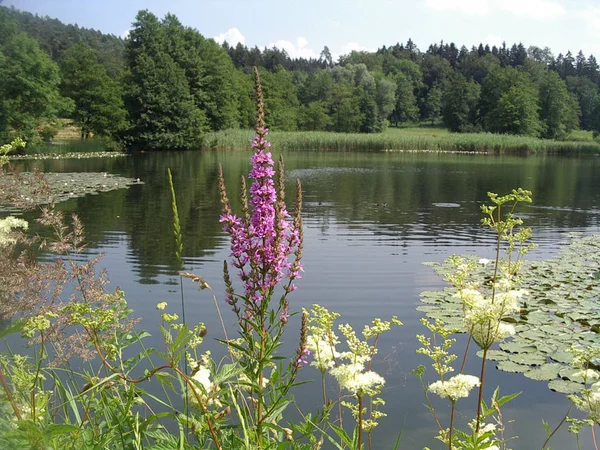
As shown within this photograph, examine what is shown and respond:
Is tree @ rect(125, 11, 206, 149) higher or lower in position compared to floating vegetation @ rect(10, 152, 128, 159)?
higher

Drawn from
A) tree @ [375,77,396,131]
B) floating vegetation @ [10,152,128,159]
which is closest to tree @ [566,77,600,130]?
tree @ [375,77,396,131]

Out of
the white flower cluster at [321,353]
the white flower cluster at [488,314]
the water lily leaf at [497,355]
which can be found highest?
the white flower cluster at [488,314]

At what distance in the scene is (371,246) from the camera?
46.5ft

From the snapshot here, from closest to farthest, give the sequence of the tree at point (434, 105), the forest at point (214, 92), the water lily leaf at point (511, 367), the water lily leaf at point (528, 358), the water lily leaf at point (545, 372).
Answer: the water lily leaf at point (545, 372)
the water lily leaf at point (511, 367)
the water lily leaf at point (528, 358)
the forest at point (214, 92)
the tree at point (434, 105)

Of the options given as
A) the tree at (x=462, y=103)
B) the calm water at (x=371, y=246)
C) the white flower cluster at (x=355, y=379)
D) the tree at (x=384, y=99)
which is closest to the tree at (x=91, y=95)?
the calm water at (x=371, y=246)

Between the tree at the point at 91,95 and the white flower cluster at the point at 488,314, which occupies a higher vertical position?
the tree at the point at 91,95

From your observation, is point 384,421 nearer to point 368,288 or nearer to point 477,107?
point 368,288

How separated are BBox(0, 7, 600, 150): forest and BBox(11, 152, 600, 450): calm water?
193 inches

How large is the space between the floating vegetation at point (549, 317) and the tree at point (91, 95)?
161 feet

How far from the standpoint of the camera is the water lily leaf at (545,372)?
21.7ft

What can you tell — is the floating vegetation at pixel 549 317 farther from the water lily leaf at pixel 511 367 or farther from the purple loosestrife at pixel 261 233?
the purple loosestrife at pixel 261 233

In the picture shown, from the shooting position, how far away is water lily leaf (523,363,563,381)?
6.60 m

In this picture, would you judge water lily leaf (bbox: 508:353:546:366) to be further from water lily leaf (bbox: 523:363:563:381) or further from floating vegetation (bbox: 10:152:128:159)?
floating vegetation (bbox: 10:152:128:159)

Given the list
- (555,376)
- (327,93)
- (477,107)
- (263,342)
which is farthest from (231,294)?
(477,107)
